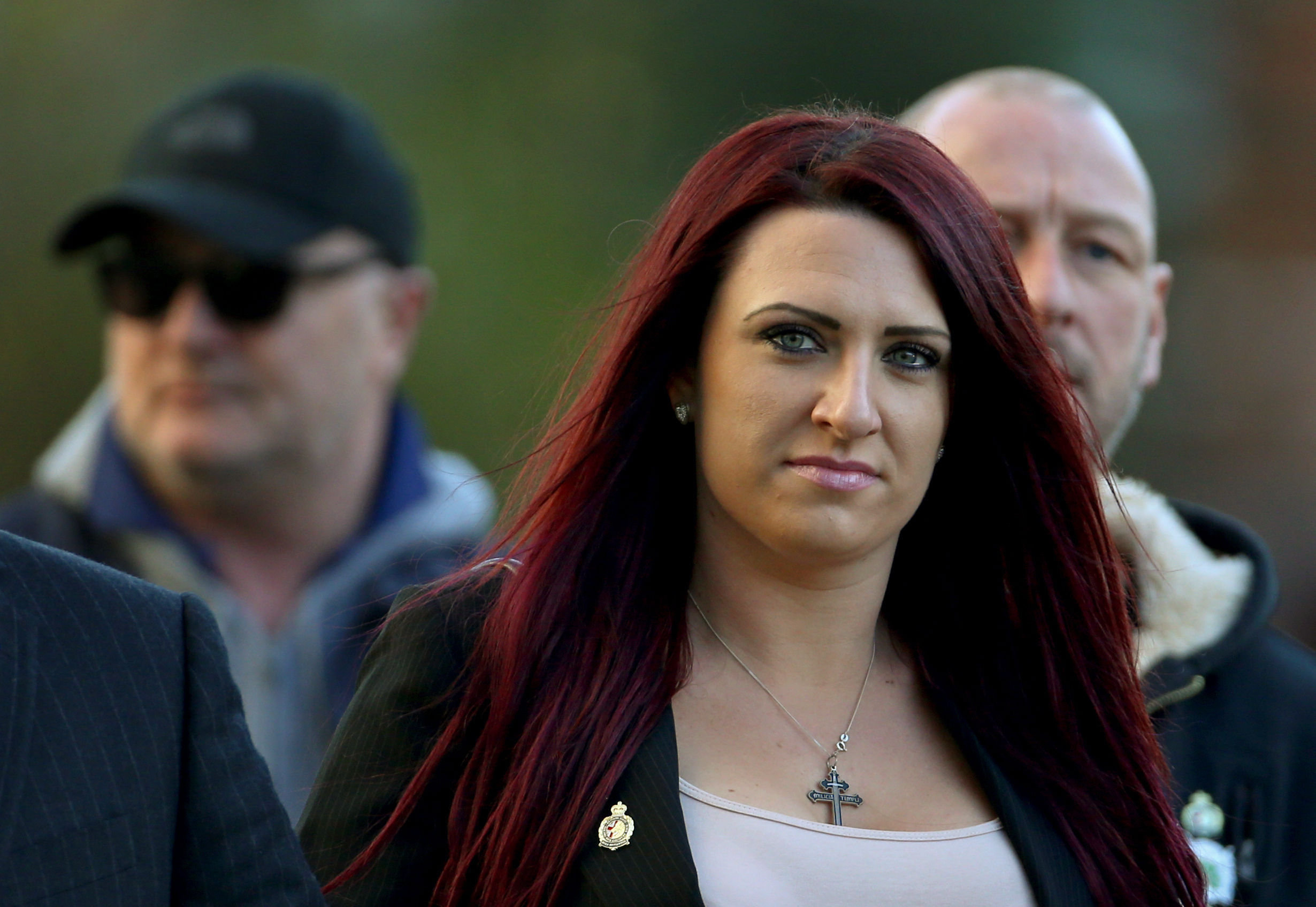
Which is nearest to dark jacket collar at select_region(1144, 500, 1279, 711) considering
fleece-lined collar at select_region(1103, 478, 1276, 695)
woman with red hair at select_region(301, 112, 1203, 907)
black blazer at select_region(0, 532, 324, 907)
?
fleece-lined collar at select_region(1103, 478, 1276, 695)

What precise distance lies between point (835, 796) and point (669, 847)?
0.28m

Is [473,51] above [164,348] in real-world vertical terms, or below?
above

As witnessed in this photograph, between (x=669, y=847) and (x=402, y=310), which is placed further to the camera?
(x=402, y=310)

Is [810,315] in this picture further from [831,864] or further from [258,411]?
[258,411]

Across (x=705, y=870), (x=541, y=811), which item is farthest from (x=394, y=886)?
(x=705, y=870)

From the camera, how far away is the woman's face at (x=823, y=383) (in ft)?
7.13

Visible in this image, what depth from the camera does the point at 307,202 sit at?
440 centimetres

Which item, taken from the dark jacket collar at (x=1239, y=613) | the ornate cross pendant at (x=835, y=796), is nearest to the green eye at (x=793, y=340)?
the ornate cross pendant at (x=835, y=796)

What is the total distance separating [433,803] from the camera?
7.17 feet

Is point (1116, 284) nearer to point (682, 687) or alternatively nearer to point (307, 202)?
point (682, 687)

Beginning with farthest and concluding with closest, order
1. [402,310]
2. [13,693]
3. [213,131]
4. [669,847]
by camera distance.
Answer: [402,310], [213,131], [669,847], [13,693]

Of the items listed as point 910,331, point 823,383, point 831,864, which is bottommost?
point 831,864

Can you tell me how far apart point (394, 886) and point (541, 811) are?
0.21m

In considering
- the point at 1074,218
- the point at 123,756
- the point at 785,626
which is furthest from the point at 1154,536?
the point at 123,756
